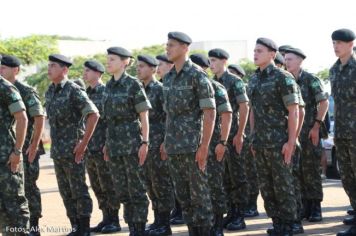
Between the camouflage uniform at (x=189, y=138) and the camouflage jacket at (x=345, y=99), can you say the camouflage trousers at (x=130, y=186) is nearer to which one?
the camouflage uniform at (x=189, y=138)

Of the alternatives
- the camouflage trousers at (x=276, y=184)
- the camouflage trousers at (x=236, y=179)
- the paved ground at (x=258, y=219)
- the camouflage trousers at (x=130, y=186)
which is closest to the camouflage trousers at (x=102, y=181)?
the paved ground at (x=258, y=219)

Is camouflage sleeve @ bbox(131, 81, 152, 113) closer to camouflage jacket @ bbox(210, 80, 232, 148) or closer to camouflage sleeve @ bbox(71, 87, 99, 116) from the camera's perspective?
camouflage sleeve @ bbox(71, 87, 99, 116)

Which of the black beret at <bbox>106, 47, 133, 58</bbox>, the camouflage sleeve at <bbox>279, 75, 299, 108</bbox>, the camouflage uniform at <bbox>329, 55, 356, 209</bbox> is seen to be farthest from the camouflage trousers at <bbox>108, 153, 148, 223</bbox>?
the camouflage uniform at <bbox>329, 55, 356, 209</bbox>

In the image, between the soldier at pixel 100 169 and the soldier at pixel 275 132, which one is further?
the soldier at pixel 100 169

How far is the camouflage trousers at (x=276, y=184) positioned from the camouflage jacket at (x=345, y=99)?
2.82 ft

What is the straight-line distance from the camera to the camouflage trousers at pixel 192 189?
7.65 metres

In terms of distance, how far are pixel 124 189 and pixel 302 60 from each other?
303 cm

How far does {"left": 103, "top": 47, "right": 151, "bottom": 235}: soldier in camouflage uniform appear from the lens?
866cm

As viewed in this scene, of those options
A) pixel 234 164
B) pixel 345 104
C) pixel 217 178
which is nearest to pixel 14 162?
pixel 217 178

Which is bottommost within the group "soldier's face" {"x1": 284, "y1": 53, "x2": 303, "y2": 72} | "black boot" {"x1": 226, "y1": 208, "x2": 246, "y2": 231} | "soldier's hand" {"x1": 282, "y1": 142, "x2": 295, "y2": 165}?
"black boot" {"x1": 226, "y1": 208, "x2": 246, "y2": 231}

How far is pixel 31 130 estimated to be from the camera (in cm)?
949

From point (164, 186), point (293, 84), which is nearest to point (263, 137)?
point (293, 84)

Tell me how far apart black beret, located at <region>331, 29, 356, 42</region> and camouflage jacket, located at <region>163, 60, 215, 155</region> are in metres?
1.89

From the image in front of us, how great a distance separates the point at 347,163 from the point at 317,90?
1.39 m
